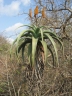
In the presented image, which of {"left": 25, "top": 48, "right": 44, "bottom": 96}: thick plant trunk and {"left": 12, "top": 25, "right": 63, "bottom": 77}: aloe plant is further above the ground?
{"left": 12, "top": 25, "right": 63, "bottom": 77}: aloe plant

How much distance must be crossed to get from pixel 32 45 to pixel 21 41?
0.60 m

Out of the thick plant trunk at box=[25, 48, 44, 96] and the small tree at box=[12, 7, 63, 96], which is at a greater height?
the small tree at box=[12, 7, 63, 96]

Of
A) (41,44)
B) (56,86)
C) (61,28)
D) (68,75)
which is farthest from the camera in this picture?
(61,28)

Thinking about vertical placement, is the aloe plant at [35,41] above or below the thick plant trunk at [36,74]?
above

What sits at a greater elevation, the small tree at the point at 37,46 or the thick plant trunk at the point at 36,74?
the small tree at the point at 37,46

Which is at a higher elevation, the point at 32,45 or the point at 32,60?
the point at 32,45

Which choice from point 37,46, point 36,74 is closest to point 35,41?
point 37,46

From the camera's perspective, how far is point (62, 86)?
525 centimetres

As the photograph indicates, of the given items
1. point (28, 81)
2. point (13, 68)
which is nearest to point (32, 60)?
point (28, 81)

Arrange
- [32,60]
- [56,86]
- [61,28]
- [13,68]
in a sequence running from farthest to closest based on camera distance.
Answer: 1. [61,28]
2. [13,68]
3. [56,86]
4. [32,60]

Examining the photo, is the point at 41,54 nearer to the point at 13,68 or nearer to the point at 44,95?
the point at 44,95

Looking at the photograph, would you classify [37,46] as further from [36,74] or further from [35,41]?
[36,74]

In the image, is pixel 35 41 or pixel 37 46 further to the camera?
pixel 37 46

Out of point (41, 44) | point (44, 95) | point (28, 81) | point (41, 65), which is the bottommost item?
point (44, 95)
